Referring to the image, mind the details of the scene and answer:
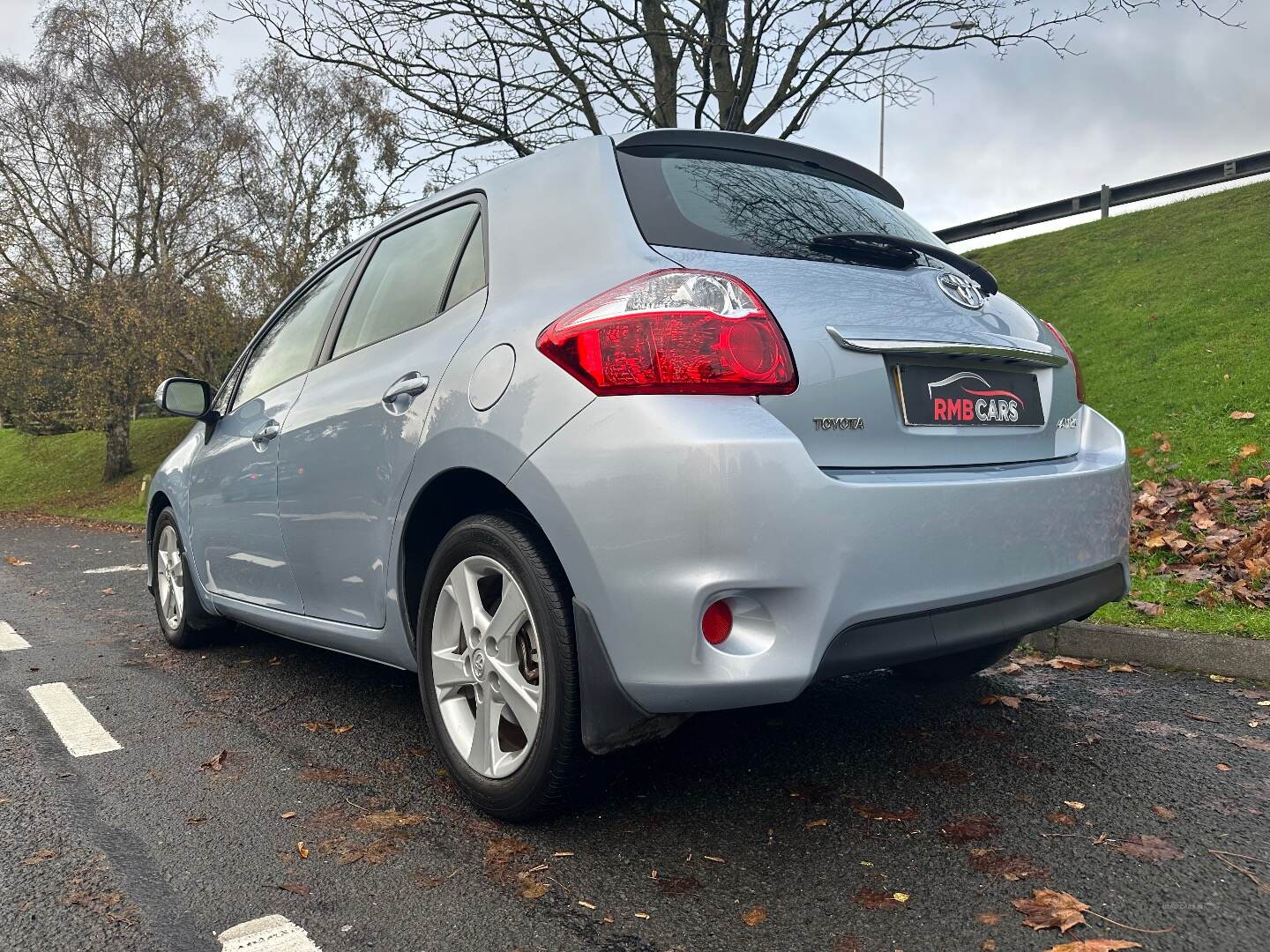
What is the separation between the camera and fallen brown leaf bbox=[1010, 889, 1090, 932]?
1.95m

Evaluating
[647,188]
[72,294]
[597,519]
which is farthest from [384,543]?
[72,294]

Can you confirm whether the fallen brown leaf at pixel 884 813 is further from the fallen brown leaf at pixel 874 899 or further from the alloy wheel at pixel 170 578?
the alloy wheel at pixel 170 578

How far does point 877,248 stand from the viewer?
261cm

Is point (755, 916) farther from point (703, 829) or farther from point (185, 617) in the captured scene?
point (185, 617)

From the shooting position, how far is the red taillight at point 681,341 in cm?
214

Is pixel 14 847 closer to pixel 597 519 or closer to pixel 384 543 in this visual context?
pixel 384 543

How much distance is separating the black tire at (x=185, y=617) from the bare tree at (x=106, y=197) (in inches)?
754

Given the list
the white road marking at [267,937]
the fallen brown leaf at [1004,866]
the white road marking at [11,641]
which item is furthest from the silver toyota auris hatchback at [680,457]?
the white road marking at [11,641]

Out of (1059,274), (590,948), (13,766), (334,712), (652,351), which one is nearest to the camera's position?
(590,948)

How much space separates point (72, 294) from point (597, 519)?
83.4 ft

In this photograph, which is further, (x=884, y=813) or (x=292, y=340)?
(x=292, y=340)

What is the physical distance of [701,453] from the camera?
2.05 metres

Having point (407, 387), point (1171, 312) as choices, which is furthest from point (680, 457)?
point (1171, 312)

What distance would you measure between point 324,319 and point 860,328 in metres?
2.27
